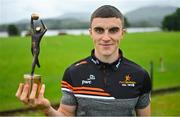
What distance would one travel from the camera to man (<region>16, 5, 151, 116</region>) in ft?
10.3

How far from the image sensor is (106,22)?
3133mm

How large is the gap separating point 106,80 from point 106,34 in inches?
14.1

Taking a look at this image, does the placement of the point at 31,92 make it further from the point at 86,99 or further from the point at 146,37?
the point at 146,37

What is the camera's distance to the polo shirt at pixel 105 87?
10.3ft

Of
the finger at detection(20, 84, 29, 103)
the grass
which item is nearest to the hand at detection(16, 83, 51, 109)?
the finger at detection(20, 84, 29, 103)

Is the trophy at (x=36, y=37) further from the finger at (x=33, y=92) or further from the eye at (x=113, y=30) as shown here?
the eye at (x=113, y=30)

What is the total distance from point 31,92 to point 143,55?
20.3m

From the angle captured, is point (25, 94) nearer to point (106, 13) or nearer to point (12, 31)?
point (106, 13)

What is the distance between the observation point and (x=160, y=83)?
13383 mm

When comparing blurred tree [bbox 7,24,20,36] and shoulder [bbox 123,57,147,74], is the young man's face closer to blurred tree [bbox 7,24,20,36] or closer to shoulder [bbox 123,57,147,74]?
shoulder [bbox 123,57,147,74]

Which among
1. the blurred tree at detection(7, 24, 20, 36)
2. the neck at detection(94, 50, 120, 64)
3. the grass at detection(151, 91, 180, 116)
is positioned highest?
the neck at detection(94, 50, 120, 64)

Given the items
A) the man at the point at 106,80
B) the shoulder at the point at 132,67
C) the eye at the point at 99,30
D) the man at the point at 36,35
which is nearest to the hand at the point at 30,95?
the man at the point at 36,35

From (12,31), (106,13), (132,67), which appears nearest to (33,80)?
(106,13)

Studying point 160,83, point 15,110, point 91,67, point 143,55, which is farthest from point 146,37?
point 91,67
